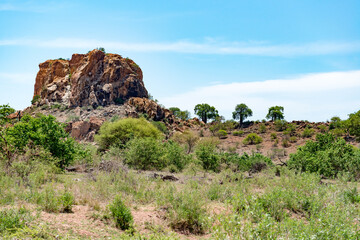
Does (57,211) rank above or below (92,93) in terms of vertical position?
below

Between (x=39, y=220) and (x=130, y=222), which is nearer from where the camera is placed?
(x=39, y=220)

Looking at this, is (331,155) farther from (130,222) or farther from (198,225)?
(130,222)

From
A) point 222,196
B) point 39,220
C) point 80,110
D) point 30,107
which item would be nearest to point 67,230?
point 39,220

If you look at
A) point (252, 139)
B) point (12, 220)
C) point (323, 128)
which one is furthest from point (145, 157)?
point (323, 128)

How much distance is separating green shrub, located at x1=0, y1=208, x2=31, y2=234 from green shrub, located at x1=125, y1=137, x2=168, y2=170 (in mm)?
12479

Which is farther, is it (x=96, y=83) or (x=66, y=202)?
(x=96, y=83)

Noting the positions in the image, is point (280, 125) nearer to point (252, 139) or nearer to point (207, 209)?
point (252, 139)

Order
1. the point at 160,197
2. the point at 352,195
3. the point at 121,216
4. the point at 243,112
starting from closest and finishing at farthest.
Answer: the point at 121,216, the point at 160,197, the point at 352,195, the point at 243,112

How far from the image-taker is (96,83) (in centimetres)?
5672

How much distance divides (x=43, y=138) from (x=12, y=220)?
30.4 feet

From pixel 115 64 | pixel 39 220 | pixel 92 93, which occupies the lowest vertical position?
pixel 39 220

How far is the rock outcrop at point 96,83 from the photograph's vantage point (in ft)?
183

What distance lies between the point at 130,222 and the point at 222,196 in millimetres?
3450

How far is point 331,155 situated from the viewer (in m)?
16.1
